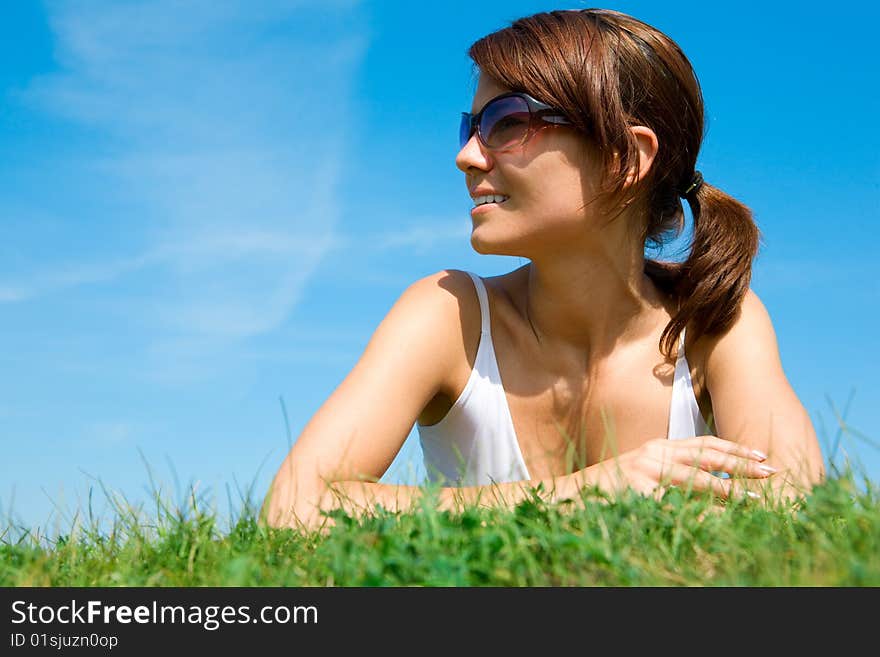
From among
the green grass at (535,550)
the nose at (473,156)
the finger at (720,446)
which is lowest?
the green grass at (535,550)

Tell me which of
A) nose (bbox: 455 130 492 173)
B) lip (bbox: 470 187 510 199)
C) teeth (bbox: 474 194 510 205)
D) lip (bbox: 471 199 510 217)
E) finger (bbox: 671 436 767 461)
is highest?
nose (bbox: 455 130 492 173)

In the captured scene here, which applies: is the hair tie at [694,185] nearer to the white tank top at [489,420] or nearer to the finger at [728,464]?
the white tank top at [489,420]

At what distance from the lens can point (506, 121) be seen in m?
5.04

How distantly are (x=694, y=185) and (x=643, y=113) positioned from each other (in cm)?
78

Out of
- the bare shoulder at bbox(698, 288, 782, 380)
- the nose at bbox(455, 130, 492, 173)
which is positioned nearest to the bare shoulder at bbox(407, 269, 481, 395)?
the nose at bbox(455, 130, 492, 173)

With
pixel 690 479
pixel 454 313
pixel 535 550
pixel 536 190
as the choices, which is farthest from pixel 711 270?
pixel 535 550

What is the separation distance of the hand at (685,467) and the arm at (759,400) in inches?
6.5

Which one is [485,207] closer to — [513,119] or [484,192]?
[484,192]

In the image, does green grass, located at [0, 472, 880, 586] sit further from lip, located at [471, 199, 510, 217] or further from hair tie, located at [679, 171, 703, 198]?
hair tie, located at [679, 171, 703, 198]

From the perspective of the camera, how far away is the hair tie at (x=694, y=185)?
5801mm

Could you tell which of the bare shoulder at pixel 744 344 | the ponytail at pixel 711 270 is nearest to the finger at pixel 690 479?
the bare shoulder at pixel 744 344

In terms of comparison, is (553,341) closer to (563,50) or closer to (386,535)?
A: (563,50)

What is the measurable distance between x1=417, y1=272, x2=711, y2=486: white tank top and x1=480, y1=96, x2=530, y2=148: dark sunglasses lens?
3.23 feet

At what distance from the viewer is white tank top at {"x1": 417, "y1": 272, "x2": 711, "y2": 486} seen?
5.42m
